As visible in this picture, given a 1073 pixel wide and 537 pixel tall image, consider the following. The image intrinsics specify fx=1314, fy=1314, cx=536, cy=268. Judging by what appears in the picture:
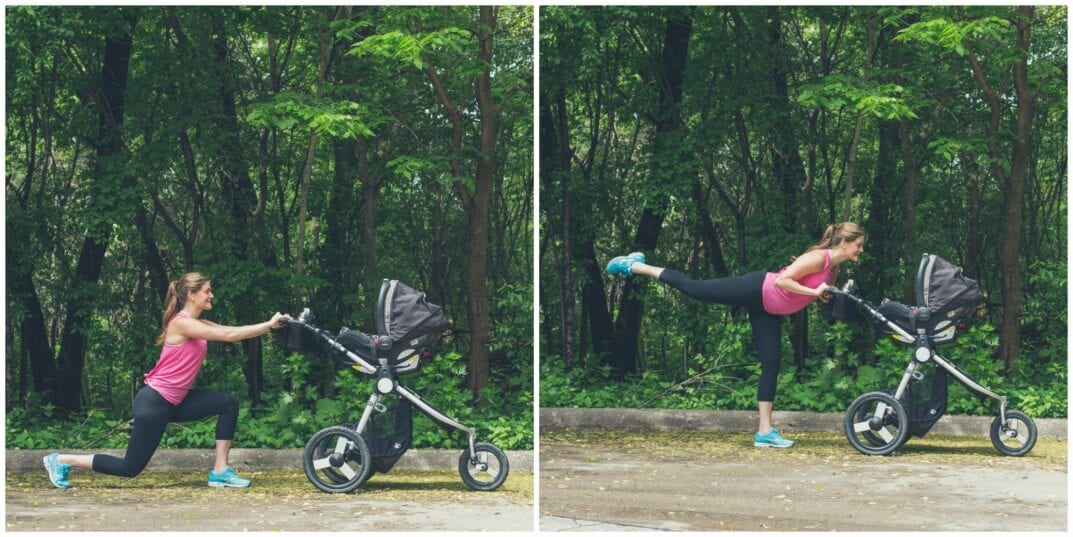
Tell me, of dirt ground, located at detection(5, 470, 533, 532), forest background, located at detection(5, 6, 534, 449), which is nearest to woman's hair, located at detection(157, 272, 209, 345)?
dirt ground, located at detection(5, 470, 533, 532)

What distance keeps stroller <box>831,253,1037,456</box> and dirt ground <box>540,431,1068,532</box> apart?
7.1 inches

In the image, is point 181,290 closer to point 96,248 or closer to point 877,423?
point 96,248

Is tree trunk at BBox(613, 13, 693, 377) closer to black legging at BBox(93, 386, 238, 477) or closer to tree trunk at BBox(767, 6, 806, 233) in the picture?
tree trunk at BBox(767, 6, 806, 233)

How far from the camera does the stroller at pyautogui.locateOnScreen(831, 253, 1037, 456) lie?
8820mm

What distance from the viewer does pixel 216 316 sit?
10.6 meters

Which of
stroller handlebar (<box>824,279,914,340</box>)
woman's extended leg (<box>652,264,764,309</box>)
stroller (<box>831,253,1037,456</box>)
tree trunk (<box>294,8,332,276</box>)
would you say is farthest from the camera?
tree trunk (<box>294,8,332,276</box>)

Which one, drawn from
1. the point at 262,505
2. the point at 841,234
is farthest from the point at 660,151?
the point at 262,505

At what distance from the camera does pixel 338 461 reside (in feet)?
25.8

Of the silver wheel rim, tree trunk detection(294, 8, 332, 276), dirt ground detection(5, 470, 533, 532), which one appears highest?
tree trunk detection(294, 8, 332, 276)

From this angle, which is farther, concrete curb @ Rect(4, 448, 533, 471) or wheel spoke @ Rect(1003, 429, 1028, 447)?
wheel spoke @ Rect(1003, 429, 1028, 447)

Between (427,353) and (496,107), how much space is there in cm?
258

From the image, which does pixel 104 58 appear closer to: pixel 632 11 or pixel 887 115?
pixel 632 11

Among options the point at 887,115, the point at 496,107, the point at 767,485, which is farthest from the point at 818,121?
the point at 767,485

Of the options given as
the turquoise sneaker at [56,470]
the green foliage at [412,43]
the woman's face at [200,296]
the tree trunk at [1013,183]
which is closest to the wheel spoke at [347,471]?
the woman's face at [200,296]
